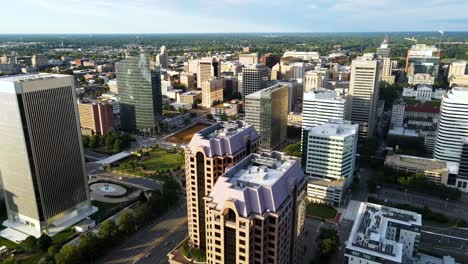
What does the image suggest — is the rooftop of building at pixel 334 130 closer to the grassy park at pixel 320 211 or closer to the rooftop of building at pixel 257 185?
the grassy park at pixel 320 211

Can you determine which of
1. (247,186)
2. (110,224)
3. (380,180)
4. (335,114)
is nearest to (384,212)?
(380,180)

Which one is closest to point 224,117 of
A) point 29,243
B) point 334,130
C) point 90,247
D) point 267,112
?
point 267,112

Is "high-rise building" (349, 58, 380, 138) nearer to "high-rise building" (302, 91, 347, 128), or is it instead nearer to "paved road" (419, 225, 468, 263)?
"high-rise building" (302, 91, 347, 128)

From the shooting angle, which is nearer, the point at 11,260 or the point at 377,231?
the point at 377,231

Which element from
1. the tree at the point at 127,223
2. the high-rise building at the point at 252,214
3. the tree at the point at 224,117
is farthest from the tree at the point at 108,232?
the tree at the point at 224,117

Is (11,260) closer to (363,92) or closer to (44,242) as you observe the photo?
(44,242)

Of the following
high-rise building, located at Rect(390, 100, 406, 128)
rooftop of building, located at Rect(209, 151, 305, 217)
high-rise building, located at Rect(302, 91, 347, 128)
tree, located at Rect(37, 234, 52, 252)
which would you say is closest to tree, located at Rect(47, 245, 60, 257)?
tree, located at Rect(37, 234, 52, 252)
